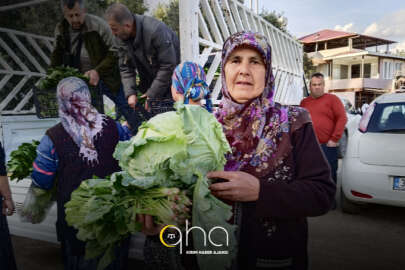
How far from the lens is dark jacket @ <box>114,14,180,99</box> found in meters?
3.56

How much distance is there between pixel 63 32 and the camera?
420cm

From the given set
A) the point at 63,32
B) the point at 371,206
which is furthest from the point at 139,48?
the point at 371,206

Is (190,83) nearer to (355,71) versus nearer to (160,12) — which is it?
(160,12)

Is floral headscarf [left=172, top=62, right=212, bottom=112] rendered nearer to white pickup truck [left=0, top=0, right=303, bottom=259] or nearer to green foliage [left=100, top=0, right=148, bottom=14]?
white pickup truck [left=0, top=0, right=303, bottom=259]

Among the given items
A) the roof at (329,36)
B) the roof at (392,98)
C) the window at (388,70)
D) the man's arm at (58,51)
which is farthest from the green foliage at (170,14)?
the window at (388,70)

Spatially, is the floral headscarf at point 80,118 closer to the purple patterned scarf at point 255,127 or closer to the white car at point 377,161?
the purple patterned scarf at point 255,127

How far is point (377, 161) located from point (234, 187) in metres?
4.15

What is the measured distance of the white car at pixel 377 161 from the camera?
4.31 metres

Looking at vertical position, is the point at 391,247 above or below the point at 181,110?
below

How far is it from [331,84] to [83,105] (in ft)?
113

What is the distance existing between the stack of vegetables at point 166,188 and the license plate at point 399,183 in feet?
13.4

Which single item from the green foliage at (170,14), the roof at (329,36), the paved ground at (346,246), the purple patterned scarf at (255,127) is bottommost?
the paved ground at (346,246)

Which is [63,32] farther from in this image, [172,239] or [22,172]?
[172,239]

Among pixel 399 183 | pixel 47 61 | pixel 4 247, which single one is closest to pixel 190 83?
pixel 4 247
